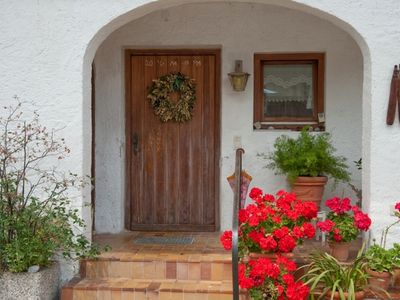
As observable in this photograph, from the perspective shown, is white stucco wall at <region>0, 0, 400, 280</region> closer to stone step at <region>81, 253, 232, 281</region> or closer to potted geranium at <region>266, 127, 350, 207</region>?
stone step at <region>81, 253, 232, 281</region>

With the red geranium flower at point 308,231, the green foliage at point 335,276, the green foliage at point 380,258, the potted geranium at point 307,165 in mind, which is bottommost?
the green foliage at point 335,276

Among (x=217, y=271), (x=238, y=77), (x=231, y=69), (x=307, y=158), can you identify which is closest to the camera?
(x=217, y=271)

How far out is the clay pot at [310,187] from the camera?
5.30 meters

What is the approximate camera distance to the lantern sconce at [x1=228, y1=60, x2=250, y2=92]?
18.3ft

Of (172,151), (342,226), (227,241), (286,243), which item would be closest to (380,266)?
(342,226)

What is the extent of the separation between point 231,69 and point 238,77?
0.64 feet

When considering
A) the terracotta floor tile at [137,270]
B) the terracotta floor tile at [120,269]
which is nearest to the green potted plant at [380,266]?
the terracotta floor tile at [137,270]

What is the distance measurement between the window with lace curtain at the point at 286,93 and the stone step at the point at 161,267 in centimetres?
187

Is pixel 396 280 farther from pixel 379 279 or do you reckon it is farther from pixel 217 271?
pixel 217 271

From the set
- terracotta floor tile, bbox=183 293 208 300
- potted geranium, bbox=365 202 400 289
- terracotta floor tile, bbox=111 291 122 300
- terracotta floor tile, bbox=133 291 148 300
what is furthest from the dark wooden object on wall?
terracotta floor tile, bbox=111 291 122 300

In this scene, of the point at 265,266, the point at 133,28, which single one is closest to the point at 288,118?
the point at 133,28

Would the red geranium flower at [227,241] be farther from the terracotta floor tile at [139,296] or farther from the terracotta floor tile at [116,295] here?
the terracotta floor tile at [116,295]

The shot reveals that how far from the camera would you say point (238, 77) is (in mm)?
5574

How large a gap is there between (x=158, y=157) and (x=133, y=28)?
4.78 ft
